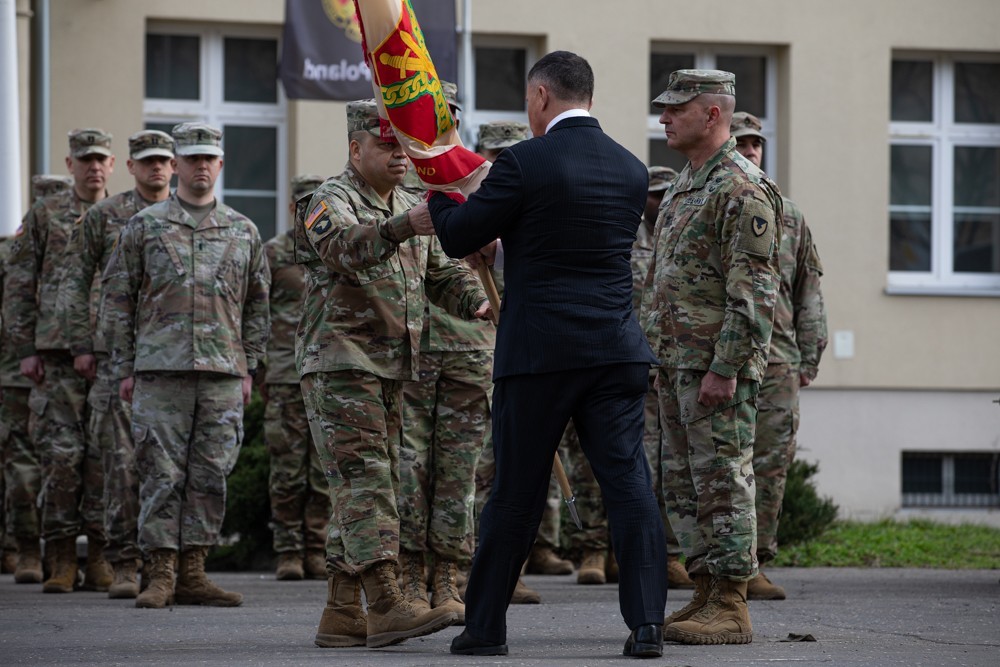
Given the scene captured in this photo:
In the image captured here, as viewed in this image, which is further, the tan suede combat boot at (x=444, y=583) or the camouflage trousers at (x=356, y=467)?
the tan suede combat boot at (x=444, y=583)

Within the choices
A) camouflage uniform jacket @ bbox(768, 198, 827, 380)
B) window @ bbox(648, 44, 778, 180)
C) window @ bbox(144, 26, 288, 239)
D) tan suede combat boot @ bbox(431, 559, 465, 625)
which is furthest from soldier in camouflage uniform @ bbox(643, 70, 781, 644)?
window @ bbox(648, 44, 778, 180)

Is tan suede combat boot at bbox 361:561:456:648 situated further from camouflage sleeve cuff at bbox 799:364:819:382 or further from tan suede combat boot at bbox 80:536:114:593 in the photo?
tan suede combat boot at bbox 80:536:114:593

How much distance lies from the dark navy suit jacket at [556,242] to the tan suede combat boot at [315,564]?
522 cm

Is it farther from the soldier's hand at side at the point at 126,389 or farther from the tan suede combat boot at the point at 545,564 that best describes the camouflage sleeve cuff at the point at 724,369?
the tan suede combat boot at the point at 545,564

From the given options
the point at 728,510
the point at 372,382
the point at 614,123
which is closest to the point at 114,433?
Answer: the point at 372,382

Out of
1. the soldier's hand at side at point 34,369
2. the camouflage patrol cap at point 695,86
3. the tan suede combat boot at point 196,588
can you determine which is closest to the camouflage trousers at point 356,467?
the camouflage patrol cap at point 695,86

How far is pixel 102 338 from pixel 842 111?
9301mm

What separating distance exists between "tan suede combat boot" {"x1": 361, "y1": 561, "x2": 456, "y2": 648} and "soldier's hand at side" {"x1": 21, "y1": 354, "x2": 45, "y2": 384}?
4301mm

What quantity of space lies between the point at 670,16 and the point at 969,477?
5.22 metres

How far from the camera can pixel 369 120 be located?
24.3 ft

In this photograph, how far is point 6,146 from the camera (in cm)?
1257

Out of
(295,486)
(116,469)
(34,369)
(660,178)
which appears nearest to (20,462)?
(34,369)

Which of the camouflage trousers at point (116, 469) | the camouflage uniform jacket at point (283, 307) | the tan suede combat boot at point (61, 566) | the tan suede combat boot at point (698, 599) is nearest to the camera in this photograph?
the tan suede combat boot at point (698, 599)

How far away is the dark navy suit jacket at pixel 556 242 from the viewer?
6.47m
